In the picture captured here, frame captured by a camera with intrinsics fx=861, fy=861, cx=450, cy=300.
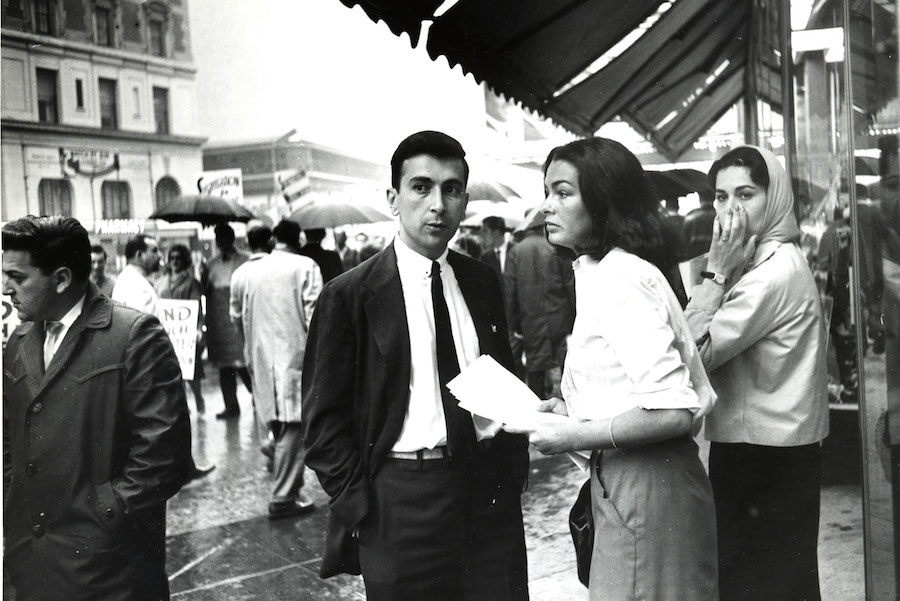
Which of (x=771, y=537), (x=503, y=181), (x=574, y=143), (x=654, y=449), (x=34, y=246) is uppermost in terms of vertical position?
(x=503, y=181)

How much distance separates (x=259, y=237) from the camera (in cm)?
746

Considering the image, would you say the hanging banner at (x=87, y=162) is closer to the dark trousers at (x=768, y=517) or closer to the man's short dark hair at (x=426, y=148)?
the man's short dark hair at (x=426, y=148)

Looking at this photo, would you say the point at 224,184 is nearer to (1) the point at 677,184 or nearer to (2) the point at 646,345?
(1) the point at 677,184

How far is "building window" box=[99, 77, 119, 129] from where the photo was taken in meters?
7.41

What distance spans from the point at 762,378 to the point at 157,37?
24.7ft

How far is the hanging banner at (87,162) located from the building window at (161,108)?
3.02ft

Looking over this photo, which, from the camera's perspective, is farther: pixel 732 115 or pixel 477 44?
pixel 732 115

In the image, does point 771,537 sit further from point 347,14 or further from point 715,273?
point 347,14

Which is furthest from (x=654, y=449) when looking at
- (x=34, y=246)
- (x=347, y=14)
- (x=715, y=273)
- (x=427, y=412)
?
Result: (x=347, y=14)

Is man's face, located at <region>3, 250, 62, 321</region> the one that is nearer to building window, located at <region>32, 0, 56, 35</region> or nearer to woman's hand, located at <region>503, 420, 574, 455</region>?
woman's hand, located at <region>503, 420, 574, 455</region>

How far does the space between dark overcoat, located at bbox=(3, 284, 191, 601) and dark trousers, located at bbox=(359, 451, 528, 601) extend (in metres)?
0.71

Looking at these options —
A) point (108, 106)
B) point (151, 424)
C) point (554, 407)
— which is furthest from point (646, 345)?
point (108, 106)

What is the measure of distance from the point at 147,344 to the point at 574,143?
1.50 metres

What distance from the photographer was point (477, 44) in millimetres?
5039
